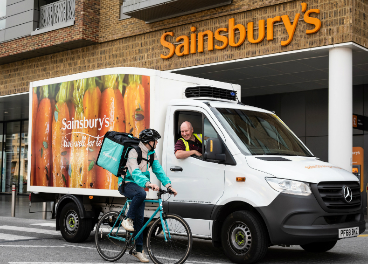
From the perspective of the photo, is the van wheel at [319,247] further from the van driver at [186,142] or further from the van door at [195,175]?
the van driver at [186,142]

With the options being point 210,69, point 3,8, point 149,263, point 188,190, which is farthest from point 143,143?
point 3,8

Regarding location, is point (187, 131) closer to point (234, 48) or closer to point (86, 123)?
point (86, 123)

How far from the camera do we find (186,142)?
7602 millimetres

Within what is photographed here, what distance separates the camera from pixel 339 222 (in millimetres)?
6551

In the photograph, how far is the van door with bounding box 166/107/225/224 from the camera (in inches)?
282

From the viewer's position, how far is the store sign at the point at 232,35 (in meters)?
13.5

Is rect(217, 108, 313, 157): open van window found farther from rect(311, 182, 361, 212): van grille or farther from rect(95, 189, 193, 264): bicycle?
rect(95, 189, 193, 264): bicycle

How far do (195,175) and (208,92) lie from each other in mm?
1472

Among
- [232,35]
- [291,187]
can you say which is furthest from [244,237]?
[232,35]

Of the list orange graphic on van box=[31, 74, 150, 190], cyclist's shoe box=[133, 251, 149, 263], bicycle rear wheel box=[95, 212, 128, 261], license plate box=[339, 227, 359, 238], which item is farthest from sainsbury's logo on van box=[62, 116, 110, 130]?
license plate box=[339, 227, 359, 238]

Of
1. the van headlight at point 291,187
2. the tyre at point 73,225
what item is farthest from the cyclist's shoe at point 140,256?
the tyre at point 73,225

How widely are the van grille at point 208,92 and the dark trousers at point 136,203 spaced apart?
81.7 inches

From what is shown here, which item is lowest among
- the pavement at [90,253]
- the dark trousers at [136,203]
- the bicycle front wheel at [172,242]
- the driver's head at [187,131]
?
the pavement at [90,253]

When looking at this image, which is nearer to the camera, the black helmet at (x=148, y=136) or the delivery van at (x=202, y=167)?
the delivery van at (x=202, y=167)
